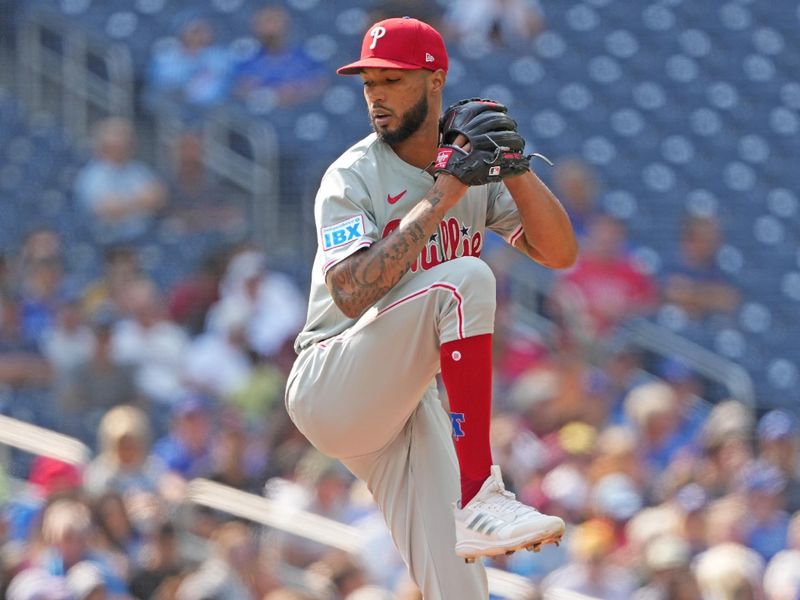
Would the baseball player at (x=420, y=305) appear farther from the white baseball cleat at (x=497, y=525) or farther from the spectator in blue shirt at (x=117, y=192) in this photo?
the spectator in blue shirt at (x=117, y=192)

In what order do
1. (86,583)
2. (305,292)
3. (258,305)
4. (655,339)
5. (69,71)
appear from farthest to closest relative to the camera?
(69,71) → (655,339) → (305,292) → (258,305) → (86,583)

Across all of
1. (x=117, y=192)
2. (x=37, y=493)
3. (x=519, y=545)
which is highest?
(x=519, y=545)

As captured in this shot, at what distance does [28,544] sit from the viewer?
6070 mm

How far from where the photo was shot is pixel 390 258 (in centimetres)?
346

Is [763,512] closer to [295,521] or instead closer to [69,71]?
[295,521]

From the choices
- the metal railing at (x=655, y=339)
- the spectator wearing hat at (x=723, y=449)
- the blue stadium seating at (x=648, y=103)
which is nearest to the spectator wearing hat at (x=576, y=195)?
the metal railing at (x=655, y=339)

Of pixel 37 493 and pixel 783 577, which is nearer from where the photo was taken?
pixel 783 577

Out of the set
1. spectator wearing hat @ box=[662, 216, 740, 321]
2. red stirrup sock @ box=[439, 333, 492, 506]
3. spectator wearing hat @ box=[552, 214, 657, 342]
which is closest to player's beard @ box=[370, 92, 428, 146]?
red stirrup sock @ box=[439, 333, 492, 506]

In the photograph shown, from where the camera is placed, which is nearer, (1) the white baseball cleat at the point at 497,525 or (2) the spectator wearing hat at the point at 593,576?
(1) the white baseball cleat at the point at 497,525

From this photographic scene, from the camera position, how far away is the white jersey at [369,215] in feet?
11.7

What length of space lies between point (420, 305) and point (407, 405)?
0.28 m

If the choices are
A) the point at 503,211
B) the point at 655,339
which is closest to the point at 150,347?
the point at 655,339

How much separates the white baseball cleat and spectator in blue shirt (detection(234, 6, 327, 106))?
5778 millimetres

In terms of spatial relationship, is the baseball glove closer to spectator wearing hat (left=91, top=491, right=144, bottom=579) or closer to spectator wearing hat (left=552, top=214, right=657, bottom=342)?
spectator wearing hat (left=91, top=491, right=144, bottom=579)
